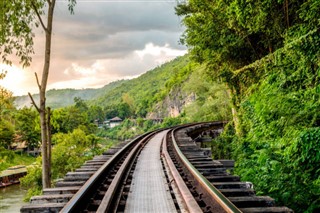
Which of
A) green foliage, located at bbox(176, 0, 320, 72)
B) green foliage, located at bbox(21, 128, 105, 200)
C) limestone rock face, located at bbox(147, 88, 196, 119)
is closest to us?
green foliage, located at bbox(176, 0, 320, 72)

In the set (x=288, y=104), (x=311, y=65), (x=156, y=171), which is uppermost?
(x=311, y=65)

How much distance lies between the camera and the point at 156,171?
7910 millimetres

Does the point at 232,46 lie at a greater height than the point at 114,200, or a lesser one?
greater

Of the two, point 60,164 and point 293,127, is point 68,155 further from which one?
point 293,127

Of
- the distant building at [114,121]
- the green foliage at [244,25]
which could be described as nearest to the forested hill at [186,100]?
the green foliage at [244,25]

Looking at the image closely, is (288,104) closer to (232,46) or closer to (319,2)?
(319,2)

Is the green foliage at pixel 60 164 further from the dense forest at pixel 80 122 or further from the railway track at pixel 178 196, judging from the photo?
the railway track at pixel 178 196

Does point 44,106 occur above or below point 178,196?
above

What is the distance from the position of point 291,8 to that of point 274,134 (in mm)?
3804

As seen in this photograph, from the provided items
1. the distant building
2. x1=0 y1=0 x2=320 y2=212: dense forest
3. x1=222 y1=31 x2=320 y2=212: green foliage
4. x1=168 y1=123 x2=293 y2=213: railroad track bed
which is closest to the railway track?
x1=168 y1=123 x2=293 y2=213: railroad track bed

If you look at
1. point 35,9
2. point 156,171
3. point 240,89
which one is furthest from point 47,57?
point 240,89

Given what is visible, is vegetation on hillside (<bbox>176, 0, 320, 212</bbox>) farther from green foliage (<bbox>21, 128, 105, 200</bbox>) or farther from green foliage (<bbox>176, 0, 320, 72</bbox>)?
green foliage (<bbox>21, 128, 105, 200</bbox>)

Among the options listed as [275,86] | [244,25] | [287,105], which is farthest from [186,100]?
[287,105]

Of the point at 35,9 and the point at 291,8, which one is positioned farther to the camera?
the point at 35,9
